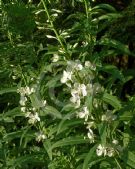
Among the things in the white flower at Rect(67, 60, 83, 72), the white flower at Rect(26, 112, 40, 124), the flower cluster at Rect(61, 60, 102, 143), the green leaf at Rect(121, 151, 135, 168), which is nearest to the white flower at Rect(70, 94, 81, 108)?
the flower cluster at Rect(61, 60, 102, 143)

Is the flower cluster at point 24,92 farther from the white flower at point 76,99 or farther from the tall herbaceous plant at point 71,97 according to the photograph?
the white flower at point 76,99

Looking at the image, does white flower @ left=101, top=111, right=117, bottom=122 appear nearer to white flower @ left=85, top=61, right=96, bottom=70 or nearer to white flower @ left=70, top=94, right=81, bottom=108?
white flower @ left=70, top=94, right=81, bottom=108

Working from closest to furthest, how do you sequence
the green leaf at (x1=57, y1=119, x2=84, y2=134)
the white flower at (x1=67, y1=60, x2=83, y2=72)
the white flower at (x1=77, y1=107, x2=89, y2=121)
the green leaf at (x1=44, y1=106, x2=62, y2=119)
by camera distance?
the white flower at (x1=67, y1=60, x2=83, y2=72) < the white flower at (x1=77, y1=107, x2=89, y2=121) < the green leaf at (x1=57, y1=119, x2=84, y2=134) < the green leaf at (x1=44, y1=106, x2=62, y2=119)

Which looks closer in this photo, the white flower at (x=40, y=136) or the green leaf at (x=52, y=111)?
the green leaf at (x=52, y=111)

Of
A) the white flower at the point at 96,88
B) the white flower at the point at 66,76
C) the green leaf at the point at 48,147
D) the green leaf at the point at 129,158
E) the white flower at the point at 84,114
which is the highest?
the white flower at the point at 66,76

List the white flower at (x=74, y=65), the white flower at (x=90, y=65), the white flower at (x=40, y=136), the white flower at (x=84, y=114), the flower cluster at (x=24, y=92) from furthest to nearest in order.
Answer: the white flower at (x=40, y=136), the flower cluster at (x=24, y=92), the white flower at (x=84, y=114), the white flower at (x=90, y=65), the white flower at (x=74, y=65)

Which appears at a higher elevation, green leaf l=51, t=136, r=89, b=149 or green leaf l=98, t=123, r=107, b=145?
green leaf l=98, t=123, r=107, b=145

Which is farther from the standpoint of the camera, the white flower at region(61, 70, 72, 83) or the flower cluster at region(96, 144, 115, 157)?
the flower cluster at region(96, 144, 115, 157)

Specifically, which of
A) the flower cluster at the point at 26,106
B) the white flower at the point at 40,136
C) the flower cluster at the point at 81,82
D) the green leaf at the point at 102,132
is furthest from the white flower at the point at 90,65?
the white flower at the point at 40,136

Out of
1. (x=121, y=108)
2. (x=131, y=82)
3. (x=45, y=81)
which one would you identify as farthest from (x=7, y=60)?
(x=131, y=82)

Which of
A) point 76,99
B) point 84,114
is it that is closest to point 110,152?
point 84,114

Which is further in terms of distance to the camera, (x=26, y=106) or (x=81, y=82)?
(x=26, y=106)

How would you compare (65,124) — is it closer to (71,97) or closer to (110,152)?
(71,97)

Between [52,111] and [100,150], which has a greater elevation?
[52,111]
